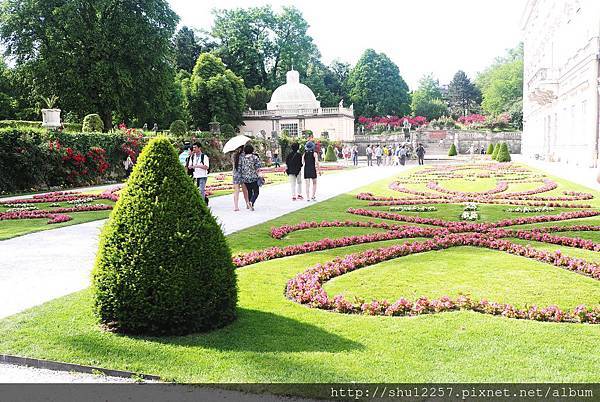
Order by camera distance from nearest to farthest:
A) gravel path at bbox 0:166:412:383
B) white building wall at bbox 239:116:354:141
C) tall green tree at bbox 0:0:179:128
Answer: gravel path at bbox 0:166:412:383 → tall green tree at bbox 0:0:179:128 → white building wall at bbox 239:116:354:141

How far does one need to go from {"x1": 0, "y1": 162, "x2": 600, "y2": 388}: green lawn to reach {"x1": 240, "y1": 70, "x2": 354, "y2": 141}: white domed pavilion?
6151 cm

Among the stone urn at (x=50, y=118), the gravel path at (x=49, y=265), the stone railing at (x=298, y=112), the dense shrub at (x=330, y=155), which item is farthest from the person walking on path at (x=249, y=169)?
the stone railing at (x=298, y=112)

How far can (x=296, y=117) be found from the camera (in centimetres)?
6862

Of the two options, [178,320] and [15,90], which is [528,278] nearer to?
[178,320]

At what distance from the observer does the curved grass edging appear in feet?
14.0

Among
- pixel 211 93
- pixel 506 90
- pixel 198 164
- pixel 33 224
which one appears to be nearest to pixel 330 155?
pixel 211 93

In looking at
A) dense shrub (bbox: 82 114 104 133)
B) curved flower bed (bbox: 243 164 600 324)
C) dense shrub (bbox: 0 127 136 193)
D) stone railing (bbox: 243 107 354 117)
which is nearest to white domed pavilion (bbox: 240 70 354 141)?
stone railing (bbox: 243 107 354 117)

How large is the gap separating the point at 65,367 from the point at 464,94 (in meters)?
109

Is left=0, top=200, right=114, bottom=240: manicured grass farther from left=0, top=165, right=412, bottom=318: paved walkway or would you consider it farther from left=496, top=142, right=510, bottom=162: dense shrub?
left=496, top=142, right=510, bottom=162: dense shrub

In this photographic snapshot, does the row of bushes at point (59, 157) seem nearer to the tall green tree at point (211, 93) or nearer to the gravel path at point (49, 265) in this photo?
the gravel path at point (49, 265)

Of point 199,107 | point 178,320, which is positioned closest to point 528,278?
point 178,320

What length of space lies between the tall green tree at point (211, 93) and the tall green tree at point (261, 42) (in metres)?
10.5

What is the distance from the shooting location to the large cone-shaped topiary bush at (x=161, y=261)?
4.98m

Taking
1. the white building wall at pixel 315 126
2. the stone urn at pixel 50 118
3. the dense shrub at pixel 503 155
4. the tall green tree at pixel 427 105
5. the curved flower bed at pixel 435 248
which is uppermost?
the tall green tree at pixel 427 105
